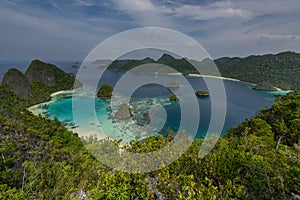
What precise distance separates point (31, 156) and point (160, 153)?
10.6m

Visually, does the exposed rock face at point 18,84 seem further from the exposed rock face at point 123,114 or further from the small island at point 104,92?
the exposed rock face at point 123,114

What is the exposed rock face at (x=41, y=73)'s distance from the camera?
134 feet

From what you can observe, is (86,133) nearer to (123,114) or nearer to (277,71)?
(123,114)

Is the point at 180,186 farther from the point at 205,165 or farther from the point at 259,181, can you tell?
→ the point at 259,181

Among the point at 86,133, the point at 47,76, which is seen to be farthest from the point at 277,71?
the point at 47,76

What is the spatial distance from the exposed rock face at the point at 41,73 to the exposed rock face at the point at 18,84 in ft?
17.6

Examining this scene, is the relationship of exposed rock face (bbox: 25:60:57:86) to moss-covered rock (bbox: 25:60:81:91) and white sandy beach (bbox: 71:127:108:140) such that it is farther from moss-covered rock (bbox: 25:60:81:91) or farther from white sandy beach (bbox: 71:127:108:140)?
white sandy beach (bbox: 71:127:108:140)

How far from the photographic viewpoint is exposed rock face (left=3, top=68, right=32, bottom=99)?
3228cm

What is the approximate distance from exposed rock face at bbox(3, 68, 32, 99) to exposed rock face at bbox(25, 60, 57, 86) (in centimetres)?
538

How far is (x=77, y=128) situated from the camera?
834 inches

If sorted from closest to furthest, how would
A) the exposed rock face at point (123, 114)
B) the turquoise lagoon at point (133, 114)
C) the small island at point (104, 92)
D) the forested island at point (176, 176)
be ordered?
the forested island at point (176, 176) → the turquoise lagoon at point (133, 114) → the exposed rock face at point (123, 114) → the small island at point (104, 92)

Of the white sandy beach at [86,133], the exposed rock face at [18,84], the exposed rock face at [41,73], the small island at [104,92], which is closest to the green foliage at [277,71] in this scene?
the small island at [104,92]

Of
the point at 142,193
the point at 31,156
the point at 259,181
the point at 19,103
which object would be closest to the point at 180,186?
the point at 142,193

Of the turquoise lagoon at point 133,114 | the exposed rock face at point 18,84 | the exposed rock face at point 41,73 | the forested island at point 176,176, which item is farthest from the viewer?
the exposed rock face at point 41,73
